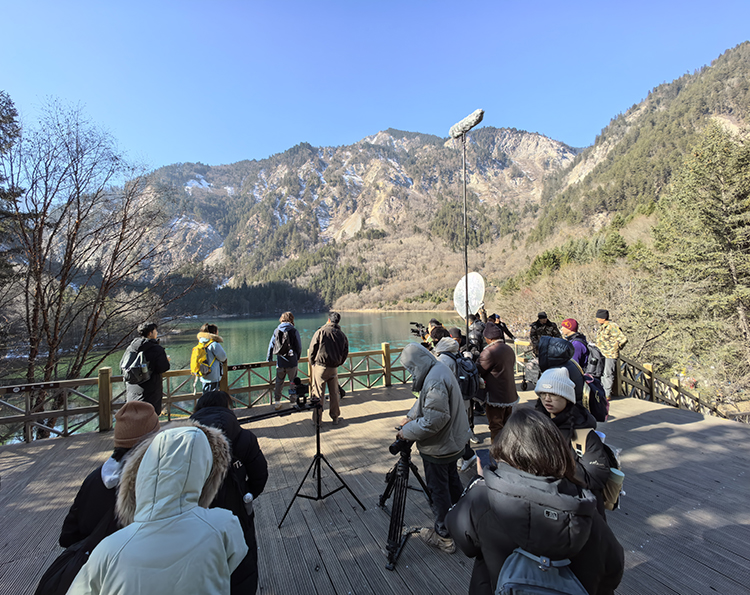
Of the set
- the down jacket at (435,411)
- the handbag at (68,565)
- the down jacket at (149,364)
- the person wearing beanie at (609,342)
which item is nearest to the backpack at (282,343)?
the down jacket at (149,364)

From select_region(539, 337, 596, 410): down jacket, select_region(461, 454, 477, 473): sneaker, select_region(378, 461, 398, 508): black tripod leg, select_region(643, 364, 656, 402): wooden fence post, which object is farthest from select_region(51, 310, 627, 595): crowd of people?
select_region(643, 364, 656, 402): wooden fence post

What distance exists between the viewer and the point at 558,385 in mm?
2047

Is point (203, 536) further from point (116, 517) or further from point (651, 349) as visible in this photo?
point (651, 349)

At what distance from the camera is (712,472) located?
3.82 m

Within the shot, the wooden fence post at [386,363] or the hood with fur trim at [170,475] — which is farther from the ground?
the hood with fur trim at [170,475]

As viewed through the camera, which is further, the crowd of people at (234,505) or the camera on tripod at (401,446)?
the camera on tripod at (401,446)

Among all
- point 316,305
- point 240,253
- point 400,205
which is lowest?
point 316,305

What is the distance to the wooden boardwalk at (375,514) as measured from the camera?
235cm

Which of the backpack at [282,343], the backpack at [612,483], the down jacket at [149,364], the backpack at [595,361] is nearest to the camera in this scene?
the backpack at [612,483]

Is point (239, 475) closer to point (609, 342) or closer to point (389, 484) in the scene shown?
point (389, 484)

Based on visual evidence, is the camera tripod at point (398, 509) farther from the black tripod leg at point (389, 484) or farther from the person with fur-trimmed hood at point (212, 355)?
the person with fur-trimmed hood at point (212, 355)

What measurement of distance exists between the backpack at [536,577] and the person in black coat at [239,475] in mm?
1226

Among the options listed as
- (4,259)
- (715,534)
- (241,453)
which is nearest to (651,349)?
(715,534)

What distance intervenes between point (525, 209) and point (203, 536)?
143m
